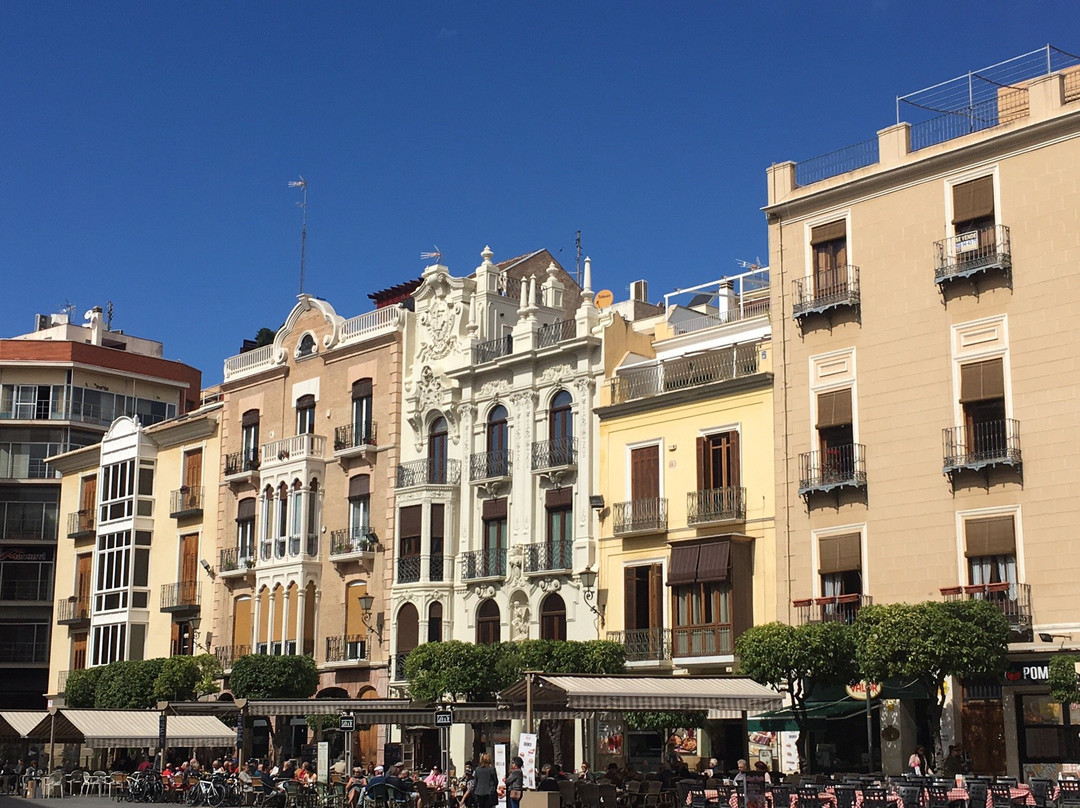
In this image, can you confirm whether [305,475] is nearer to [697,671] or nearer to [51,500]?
[697,671]

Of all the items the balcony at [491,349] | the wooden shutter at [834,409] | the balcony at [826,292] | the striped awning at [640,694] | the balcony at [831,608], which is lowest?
the striped awning at [640,694]

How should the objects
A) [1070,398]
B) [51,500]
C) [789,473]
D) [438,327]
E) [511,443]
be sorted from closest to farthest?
[1070,398], [789,473], [511,443], [438,327], [51,500]

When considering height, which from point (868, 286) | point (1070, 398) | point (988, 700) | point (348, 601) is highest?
point (868, 286)

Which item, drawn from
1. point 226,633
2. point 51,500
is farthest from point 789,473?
point 51,500

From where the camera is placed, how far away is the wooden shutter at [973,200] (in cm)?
3278

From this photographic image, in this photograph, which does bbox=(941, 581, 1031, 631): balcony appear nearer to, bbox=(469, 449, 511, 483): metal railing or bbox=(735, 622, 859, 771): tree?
bbox=(735, 622, 859, 771): tree

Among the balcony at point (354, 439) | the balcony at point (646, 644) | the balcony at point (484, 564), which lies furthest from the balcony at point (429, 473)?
the balcony at point (646, 644)

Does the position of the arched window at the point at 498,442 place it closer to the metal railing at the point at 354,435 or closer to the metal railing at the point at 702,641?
the metal railing at the point at 354,435

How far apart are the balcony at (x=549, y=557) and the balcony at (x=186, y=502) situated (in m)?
18.6

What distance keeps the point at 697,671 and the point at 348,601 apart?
52.6 feet

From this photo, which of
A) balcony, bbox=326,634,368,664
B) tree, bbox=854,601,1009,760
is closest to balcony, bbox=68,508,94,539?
balcony, bbox=326,634,368,664

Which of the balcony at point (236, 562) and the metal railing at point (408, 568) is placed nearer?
the metal railing at point (408, 568)

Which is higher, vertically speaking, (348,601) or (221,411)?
(221,411)

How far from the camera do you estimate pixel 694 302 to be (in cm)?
4809
